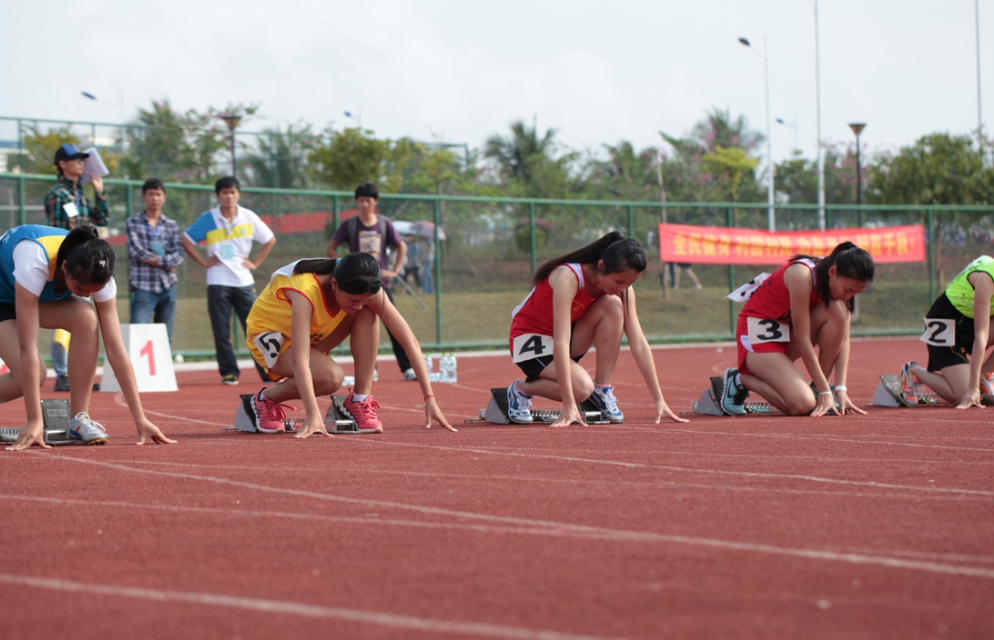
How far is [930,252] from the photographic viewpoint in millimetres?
19672

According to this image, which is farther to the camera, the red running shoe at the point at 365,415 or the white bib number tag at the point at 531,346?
the white bib number tag at the point at 531,346

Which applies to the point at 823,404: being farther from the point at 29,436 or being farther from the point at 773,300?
the point at 29,436

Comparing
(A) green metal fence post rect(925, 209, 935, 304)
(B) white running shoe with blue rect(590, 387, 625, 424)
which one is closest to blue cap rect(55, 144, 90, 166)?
(B) white running shoe with blue rect(590, 387, 625, 424)

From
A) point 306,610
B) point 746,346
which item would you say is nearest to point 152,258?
point 746,346

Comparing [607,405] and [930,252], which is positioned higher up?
[930,252]

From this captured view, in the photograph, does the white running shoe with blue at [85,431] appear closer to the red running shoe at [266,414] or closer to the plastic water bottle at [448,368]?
the red running shoe at [266,414]

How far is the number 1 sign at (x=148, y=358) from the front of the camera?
9914 millimetres

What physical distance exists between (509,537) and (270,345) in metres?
3.37

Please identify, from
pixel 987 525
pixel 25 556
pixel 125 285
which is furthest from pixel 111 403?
pixel 987 525

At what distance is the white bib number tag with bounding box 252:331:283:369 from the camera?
6309mm

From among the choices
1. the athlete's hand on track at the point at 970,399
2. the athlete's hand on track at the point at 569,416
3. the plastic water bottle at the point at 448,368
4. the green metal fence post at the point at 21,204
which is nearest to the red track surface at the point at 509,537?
the athlete's hand on track at the point at 569,416

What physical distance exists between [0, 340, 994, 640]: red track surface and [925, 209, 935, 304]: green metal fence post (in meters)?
14.5

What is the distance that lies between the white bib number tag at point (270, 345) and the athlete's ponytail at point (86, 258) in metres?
1.22

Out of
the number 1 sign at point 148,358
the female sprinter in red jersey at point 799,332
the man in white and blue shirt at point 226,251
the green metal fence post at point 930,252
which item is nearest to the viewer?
the female sprinter in red jersey at point 799,332
